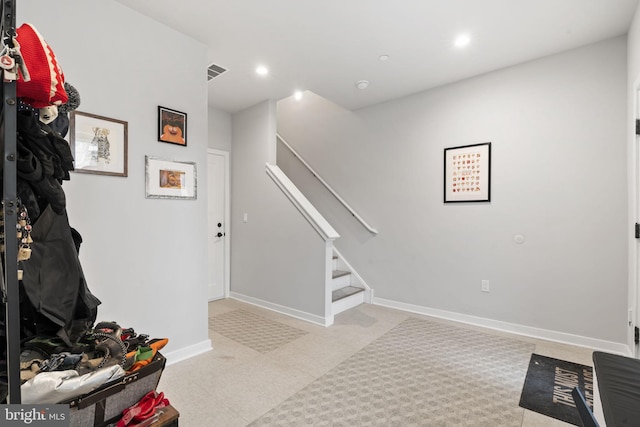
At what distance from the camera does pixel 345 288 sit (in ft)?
13.2

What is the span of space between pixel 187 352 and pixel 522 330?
10.1 feet

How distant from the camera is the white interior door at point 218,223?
407 centimetres

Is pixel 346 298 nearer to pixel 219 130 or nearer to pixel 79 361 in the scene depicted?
pixel 219 130

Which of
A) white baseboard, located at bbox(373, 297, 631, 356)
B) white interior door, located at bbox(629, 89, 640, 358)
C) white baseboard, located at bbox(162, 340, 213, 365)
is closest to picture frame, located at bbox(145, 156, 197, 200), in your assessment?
white baseboard, located at bbox(162, 340, 213, 365)

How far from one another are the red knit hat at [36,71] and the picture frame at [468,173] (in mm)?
3307

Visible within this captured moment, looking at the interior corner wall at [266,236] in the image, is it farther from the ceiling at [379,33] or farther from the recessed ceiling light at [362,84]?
the recessed ceiling light at [362,84]

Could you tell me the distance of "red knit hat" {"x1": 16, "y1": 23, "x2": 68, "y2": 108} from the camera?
77 centimetres

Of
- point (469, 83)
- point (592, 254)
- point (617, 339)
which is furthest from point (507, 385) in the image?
point (469, 83)

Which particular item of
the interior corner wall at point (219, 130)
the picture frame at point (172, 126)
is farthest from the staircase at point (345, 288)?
the picture frame at point (172, 126)

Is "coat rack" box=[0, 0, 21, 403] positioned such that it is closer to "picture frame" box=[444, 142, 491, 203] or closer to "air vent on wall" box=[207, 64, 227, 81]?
"air vent on wall" box=[207, 64, 227, 81]

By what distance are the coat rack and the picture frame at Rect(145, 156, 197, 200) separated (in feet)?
5.22

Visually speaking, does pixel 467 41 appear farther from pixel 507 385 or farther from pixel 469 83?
pixel 507 385

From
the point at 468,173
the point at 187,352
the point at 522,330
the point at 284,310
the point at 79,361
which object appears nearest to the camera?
the point at 79,361

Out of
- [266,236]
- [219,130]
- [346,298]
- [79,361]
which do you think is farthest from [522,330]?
[219,130]
